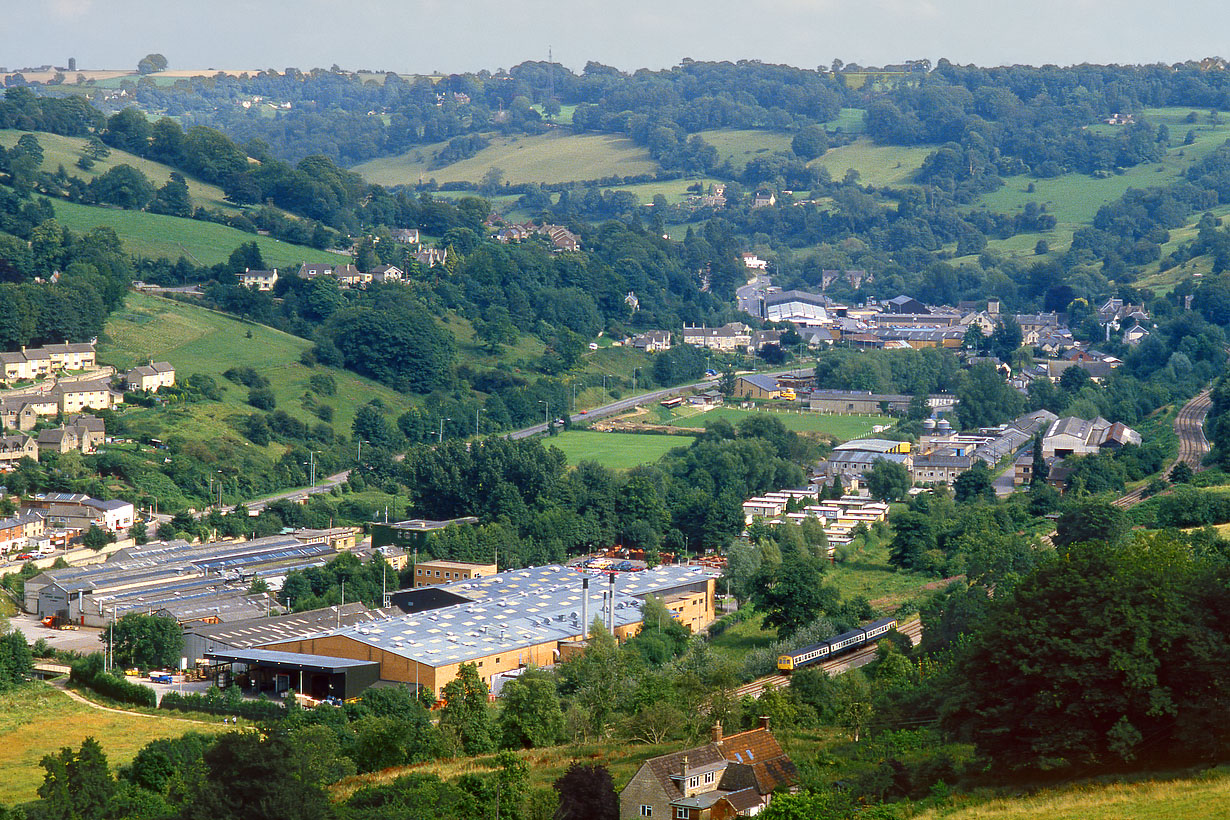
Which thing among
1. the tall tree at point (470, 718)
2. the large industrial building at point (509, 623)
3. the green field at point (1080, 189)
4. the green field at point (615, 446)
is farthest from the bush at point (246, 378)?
the green field at point (1080, 189)

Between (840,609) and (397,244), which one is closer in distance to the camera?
(840,609)

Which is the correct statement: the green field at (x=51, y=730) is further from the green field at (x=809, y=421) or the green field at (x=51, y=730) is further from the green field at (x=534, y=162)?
the green field at (x=534, y=162)

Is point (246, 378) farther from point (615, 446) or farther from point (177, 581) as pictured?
point (177, 581)

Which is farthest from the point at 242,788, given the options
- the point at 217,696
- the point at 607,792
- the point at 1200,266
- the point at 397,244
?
the point at 1200,266

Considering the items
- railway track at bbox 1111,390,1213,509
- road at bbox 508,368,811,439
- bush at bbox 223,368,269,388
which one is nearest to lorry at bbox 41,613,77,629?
bush at bbox 223,368,269,388

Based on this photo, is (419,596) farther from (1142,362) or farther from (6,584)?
(1142,362)
